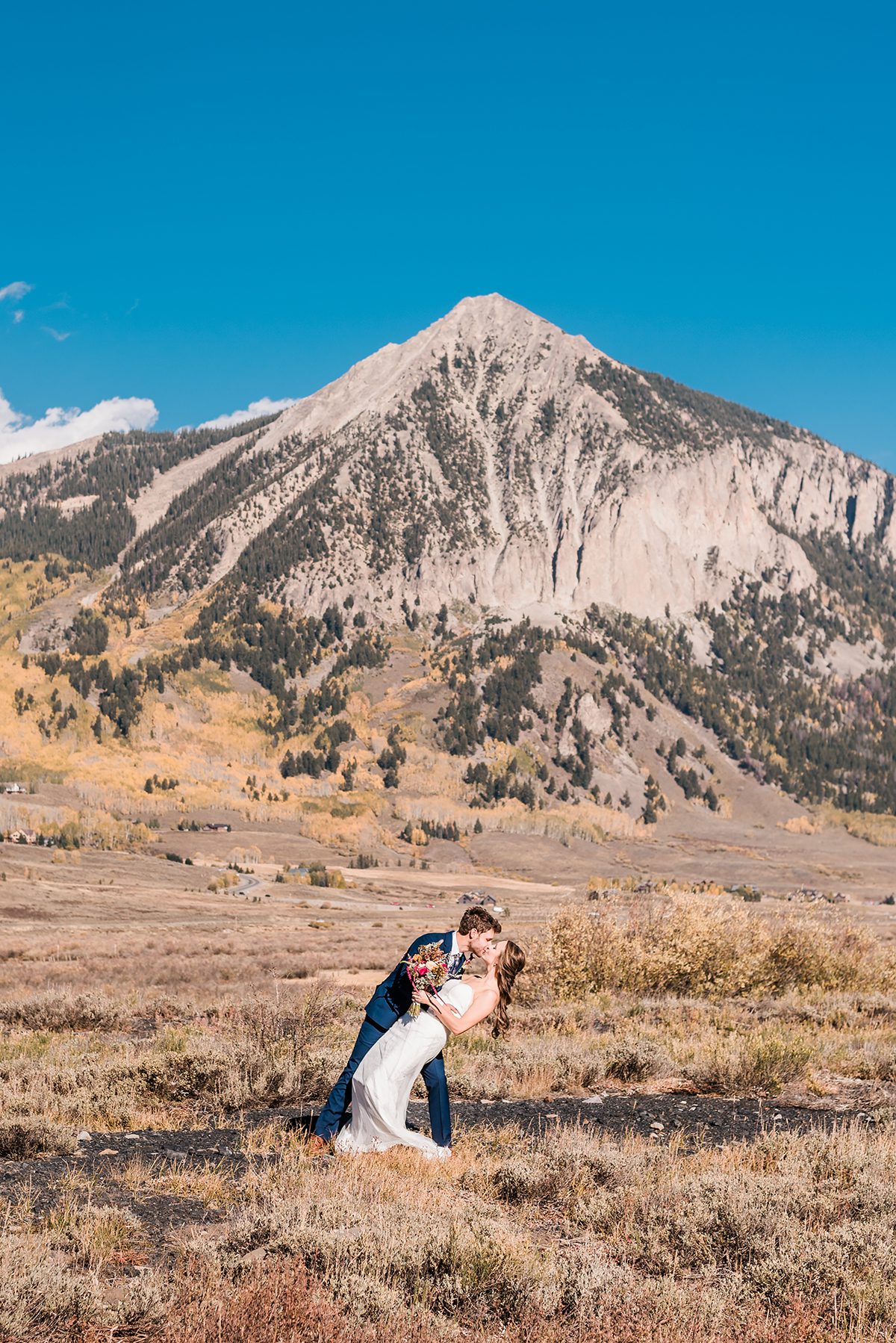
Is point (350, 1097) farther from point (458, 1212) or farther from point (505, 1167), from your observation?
point (458, 1212)

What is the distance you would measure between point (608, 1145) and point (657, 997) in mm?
15111

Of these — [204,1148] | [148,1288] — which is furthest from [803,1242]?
[204,1148]

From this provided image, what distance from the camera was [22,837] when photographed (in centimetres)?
10462

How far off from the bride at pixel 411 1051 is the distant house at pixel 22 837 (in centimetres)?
10143

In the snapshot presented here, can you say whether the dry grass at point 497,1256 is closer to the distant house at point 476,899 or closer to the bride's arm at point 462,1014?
the bride's arm at point 462,1014

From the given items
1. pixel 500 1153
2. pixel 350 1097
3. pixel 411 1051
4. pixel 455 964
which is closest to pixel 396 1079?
pixel 411 1051

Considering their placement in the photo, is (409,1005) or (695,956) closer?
(409,1005)

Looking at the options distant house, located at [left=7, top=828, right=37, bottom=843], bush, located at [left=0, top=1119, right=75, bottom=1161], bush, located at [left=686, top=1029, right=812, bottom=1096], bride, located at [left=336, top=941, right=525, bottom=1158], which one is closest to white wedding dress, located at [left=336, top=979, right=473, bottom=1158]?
bride, located at [left=336, top=941, right=525, bottom=1158]

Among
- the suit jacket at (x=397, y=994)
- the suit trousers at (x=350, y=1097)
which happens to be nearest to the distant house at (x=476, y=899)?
the suit trousers at (x=350, y=1097)

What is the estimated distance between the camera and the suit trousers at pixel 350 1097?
887cm

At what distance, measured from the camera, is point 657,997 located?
77.2 feet

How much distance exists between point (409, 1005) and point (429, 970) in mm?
714

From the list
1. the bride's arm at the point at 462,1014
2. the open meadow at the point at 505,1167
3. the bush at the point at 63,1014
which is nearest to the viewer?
the open meadow at the point at 505,1167

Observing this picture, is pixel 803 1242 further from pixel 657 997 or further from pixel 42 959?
pixel 42 959
